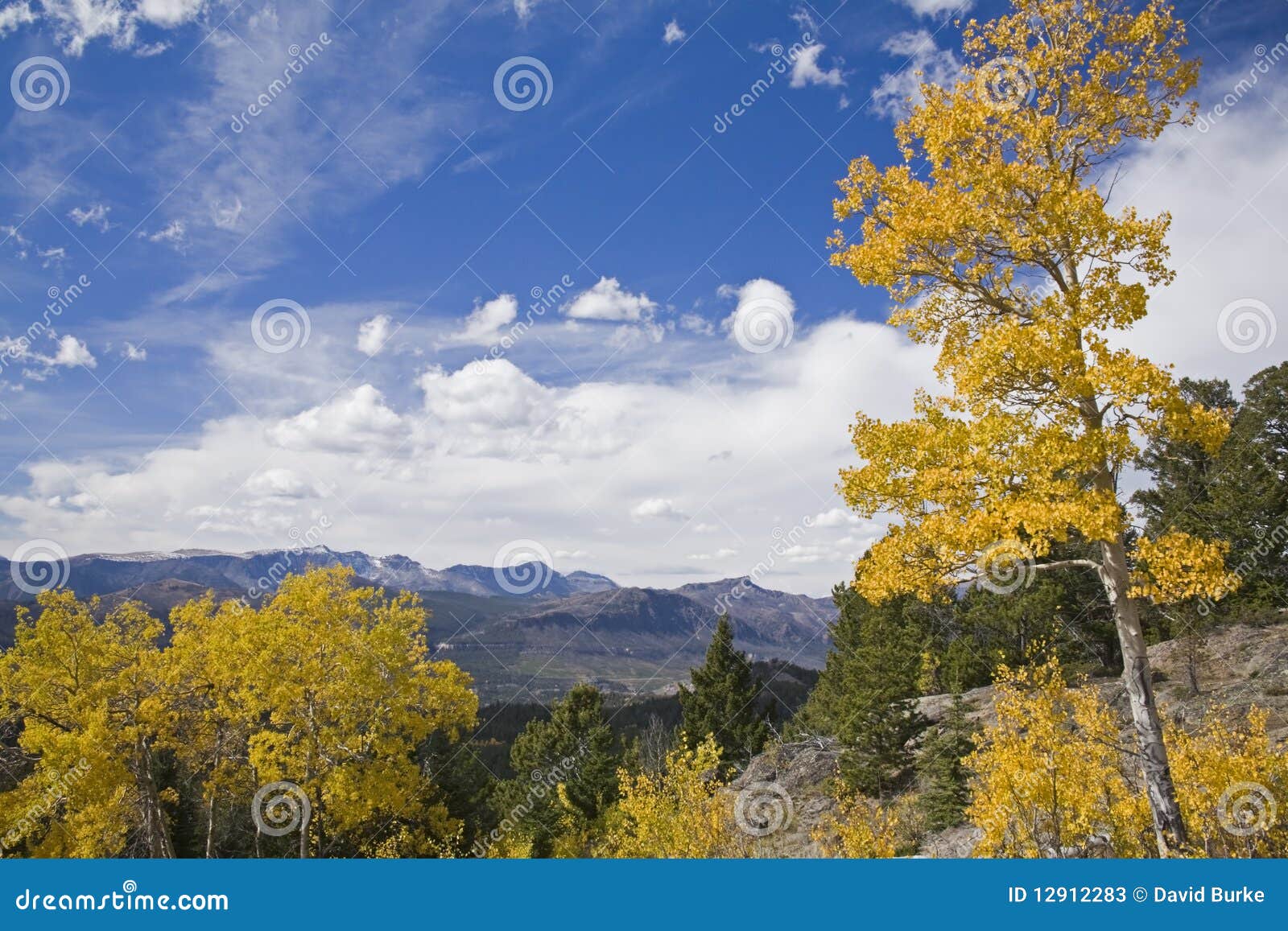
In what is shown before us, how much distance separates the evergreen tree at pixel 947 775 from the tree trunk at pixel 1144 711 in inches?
491

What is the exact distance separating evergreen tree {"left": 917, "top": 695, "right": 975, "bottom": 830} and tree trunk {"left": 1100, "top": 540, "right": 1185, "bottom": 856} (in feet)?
41.0

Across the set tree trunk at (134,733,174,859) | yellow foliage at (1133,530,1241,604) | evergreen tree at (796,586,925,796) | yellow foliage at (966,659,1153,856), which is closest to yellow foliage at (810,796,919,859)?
yellow foliage at (966,659,1153,856)

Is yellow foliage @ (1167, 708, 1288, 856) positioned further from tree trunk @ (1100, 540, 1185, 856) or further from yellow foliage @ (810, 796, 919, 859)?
yellow foliage @ (810, 796, 919, 859)

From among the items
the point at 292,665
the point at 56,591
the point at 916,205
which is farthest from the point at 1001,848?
the point at 56,591

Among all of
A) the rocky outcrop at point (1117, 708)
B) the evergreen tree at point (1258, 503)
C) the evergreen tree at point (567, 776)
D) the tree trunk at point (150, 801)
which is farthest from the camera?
the evergreen tree at point (567, 776)

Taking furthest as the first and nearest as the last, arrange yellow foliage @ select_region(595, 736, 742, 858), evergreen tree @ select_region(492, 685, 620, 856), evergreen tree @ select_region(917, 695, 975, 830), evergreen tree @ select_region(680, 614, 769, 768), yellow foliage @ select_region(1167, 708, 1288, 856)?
1. evergreen tree @ select_region(680, 614, 769, 768)
2. evergreen tree @ select_region(492, 685, 620, 856)
3. evergreen tree @ select_region(917, 695, 975, 830)
4. yellow foliage @ select_region(595, 736, 742, 858)
5. yellow foliage @ select_region(1167, 708, 1288, 856)

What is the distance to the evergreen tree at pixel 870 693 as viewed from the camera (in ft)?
93.1

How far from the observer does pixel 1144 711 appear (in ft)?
27.4

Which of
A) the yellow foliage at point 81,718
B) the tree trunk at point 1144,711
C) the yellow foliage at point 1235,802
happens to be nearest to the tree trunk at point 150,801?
the yellow foliage at point 81,718

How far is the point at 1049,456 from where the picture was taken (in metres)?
8.05

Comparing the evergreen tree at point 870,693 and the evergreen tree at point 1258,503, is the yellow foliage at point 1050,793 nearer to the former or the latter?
the evergreen tree at point 870,693

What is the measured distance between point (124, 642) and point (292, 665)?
275 inches

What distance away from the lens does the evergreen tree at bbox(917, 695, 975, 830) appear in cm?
2122

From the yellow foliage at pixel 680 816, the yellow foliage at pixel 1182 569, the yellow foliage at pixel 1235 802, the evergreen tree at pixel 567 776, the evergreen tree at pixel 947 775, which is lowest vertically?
the evergreen tree at pixel 567 776
